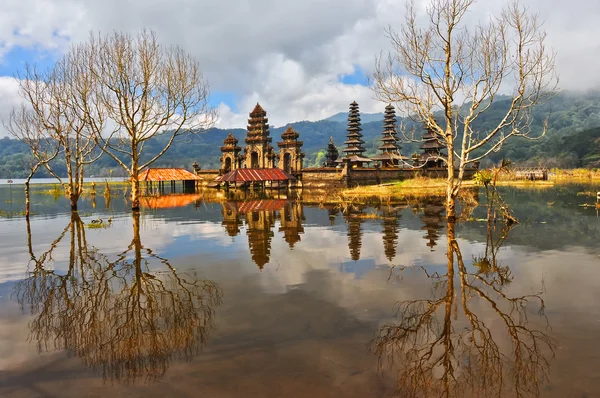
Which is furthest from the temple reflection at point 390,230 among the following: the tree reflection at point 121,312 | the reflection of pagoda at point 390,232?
the tree reflection at point 121,312

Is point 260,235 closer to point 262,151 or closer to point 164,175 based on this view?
point 164,175

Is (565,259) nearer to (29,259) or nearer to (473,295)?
(473,295)

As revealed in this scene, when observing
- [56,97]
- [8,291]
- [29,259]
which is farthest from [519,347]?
[56,97]

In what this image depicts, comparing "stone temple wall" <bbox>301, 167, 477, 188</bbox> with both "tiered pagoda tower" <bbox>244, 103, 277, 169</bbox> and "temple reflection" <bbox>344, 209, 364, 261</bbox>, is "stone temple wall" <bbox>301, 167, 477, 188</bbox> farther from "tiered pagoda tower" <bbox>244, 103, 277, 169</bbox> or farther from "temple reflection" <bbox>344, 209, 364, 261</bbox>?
"temple reflection" <bbox>344, 209, 364, 261</bbox>

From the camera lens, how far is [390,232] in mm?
15281

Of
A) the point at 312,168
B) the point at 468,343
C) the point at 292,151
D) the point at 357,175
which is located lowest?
the point at 468,343

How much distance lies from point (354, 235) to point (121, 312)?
9.45m

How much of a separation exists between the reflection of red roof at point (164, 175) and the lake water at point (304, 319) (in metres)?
41.6

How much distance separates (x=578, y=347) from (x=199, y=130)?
26.4 meters

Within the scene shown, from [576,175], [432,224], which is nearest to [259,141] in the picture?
[432,224]

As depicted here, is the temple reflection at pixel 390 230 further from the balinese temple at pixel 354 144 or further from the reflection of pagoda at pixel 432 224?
the balinese temple at pixel 354 144

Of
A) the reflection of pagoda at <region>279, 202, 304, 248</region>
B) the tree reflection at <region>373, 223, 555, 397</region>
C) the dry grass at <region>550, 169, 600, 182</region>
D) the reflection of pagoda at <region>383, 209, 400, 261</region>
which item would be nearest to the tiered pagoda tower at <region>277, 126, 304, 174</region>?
the reflection of pagoda at <region>279, 202, 304, 248</region>

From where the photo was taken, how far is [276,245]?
42.8 feet

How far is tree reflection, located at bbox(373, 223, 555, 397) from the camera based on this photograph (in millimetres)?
4445
